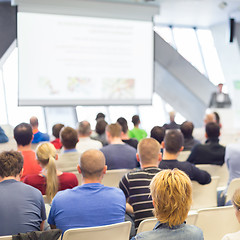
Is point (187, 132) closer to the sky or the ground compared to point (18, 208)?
closer to the sky

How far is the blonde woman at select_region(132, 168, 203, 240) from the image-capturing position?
1742 mm

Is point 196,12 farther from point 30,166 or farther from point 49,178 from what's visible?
point 49,178

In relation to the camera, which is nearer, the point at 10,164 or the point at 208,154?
the point at 10,164

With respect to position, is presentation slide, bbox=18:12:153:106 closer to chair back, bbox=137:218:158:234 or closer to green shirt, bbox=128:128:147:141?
green shirt, bbox=128:128:147:141

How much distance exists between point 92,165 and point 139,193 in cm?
48

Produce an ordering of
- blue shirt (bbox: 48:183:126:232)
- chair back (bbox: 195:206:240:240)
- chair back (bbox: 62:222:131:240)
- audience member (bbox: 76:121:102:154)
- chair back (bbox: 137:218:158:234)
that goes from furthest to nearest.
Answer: audience member (bbox: 76:121:102:154)
chair back (bbox: 195:206:240:240)
blue shirt (bbox: 48:183:126:232)
chair back (bbox: 137:218:158:234)
chair back (bbox: 62:222:131:240)

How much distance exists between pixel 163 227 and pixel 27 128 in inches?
107

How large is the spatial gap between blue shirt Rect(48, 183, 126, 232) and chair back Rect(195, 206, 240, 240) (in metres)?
0.58

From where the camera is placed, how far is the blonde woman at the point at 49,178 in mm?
2988

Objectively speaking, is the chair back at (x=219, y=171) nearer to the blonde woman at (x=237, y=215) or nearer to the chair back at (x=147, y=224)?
the chair back at (x=147, y=224)

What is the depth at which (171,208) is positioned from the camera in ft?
5.69

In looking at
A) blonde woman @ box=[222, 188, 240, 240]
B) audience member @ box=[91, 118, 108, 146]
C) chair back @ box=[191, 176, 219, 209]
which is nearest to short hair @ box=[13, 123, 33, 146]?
audience member @ box=[91, 118, 108, 146]

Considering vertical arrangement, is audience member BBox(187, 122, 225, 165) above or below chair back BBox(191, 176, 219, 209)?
above

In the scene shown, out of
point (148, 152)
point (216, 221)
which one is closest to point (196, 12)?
point (148, 152)
